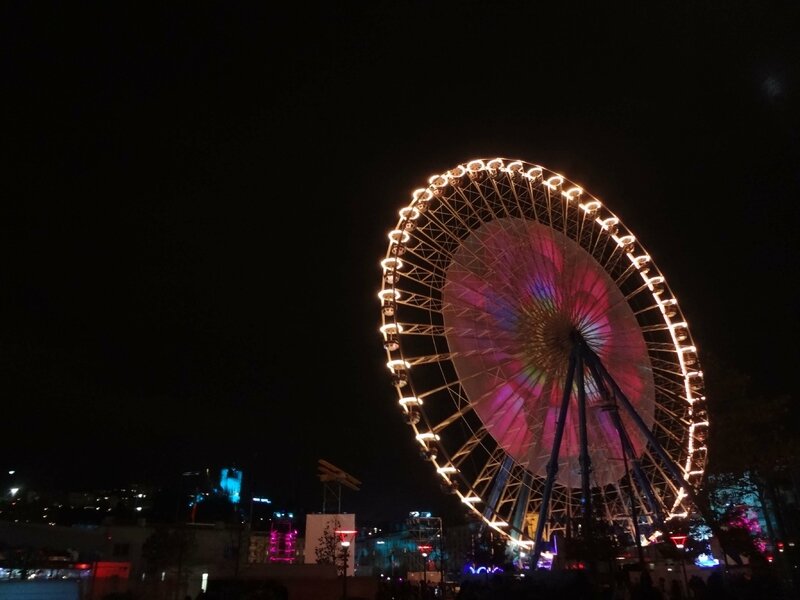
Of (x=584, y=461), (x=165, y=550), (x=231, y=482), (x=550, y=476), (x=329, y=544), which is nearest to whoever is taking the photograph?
(x=584, y=461)

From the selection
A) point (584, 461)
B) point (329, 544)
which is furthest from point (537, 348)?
point (329, 544)

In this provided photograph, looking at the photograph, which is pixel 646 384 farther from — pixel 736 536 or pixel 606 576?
pixel 606 576

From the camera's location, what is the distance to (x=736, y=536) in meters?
33.1

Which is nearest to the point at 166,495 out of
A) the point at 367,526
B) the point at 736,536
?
the point at 367,526

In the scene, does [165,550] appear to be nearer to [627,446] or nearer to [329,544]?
[329,544]

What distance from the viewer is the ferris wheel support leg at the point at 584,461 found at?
28.8 meters

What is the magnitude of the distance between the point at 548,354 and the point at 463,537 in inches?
3755

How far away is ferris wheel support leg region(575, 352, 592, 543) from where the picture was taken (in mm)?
28763

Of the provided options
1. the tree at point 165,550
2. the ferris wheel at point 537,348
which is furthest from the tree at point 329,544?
the ferris wheel at point 537,348

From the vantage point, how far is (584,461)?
3064cm

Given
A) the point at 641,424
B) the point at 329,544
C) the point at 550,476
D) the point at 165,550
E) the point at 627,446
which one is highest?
the point at 641,424

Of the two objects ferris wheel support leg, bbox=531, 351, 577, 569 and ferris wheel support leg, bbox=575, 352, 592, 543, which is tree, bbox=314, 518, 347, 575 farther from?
ferris wheel support leg, bbox=575, 352, 592, 543

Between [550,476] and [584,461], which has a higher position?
[584,461]

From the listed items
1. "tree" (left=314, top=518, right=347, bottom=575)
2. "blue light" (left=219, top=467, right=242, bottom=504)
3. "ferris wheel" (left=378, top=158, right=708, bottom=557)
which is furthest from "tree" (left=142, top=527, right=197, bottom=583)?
"blue light" (left=219, top=467, right=242, bottom=504)
